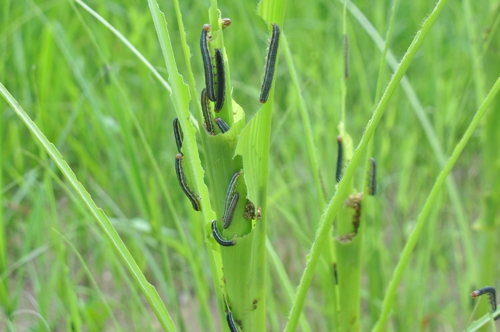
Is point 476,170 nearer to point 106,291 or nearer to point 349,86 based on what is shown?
point 349,86

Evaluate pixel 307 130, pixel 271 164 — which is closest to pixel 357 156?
pixel 307 130

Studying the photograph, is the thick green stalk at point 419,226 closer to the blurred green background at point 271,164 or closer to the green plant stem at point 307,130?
the green plant stem at point 307,130

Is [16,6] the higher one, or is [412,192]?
[16,6]

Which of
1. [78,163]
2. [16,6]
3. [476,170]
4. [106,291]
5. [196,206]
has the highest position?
[16,6]

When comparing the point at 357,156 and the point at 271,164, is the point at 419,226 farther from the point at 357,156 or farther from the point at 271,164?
the point at 271,164

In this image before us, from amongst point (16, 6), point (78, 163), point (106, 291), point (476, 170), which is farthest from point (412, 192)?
point (16, 6)

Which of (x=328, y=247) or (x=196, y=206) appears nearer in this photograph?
(x=196, y=206)

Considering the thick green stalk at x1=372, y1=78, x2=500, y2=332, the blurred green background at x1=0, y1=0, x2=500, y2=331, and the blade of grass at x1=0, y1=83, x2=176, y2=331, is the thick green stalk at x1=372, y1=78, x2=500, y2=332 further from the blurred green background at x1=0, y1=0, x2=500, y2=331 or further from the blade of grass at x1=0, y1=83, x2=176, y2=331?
the blurred green background at x1=0, y1=0, x2=500, y2=331
